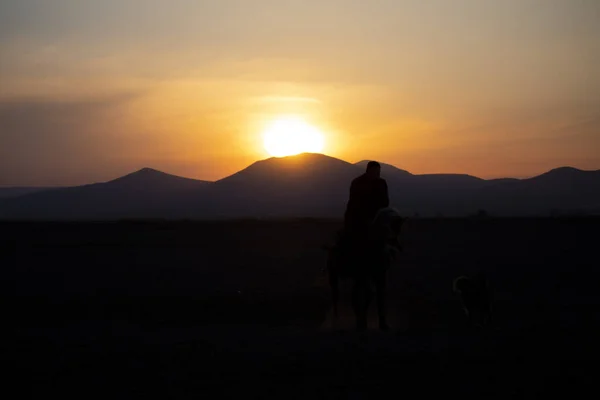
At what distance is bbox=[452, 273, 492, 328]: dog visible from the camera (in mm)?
14555

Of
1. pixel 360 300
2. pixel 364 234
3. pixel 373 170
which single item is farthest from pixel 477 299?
pixel 373 170

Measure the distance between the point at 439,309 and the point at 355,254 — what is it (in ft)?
14.0

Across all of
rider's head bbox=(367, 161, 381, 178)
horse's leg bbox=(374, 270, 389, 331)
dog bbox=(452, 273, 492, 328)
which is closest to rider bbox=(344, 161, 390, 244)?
rider's head bbox=(367, 161, 381, 178)

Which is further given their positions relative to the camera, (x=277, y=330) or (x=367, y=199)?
(x=277, y=330)

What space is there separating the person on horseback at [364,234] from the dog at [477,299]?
58.1 inches

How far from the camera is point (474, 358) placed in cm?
1044

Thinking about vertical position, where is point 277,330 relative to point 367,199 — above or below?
below

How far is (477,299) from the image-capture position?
48.0 feet

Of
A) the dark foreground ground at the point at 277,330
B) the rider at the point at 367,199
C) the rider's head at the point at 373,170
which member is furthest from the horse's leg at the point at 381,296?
the rider's head at the point at 373,170

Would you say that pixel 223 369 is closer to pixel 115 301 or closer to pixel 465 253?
pixel 115 301

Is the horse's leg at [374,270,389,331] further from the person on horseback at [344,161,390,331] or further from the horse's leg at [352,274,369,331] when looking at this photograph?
the horse's leg at [352,274,369,331]

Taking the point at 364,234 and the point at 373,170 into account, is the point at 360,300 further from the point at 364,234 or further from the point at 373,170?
the point at 373,170

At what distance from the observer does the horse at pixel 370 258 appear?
1367cm

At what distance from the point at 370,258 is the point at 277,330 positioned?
2.01 m
